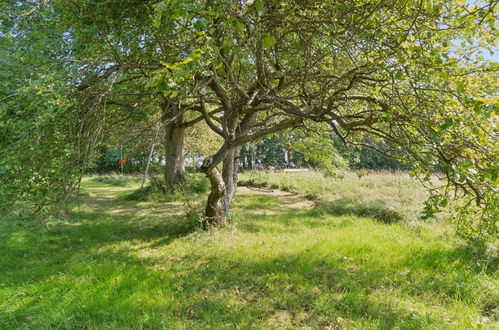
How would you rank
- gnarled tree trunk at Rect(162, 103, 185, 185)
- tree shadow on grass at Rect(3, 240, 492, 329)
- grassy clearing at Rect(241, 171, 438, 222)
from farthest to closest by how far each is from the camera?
1. gnarled tree trunk at Rect(162, 103, 185, 185)
2. grassy clearing at Rect(241, 171, 438, 222)
3. tree shadow on grass at Rect(3, 240, 492, 329)

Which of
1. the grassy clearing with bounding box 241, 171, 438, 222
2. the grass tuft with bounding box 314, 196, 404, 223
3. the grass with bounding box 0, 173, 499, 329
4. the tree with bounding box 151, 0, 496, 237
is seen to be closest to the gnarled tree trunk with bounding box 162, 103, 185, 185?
the grass with bounding box 0, 173, 499, 329

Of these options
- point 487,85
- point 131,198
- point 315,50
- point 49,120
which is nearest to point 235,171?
point 315,50

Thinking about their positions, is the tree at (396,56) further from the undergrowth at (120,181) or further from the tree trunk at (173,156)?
the undergrowth at (120,181)

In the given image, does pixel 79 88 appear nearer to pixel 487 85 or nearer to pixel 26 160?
pixel 26 160

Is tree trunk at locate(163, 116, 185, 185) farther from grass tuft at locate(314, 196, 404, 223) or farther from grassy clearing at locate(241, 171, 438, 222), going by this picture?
grass tuft at locate(314, 196, 404, 223)

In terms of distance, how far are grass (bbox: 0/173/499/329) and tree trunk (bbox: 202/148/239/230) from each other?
31cm

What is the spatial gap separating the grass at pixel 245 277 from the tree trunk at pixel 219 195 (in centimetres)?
31

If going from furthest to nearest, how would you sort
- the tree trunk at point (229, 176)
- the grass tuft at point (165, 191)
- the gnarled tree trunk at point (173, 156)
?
1. the gnarled tree trunk at point (173, 156)
2. the grass tuft at point (165, 191)
3. the tree trunk at point (229, 176)

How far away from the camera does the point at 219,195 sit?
6957 millimetres

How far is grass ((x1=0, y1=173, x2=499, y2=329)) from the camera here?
3.46m

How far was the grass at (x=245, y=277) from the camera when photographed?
3.46m

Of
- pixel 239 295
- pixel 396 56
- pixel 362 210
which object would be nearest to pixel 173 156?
pixel 362 210

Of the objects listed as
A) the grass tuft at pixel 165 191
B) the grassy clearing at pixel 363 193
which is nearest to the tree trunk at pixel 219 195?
the grassy clearing at pixel 363 193

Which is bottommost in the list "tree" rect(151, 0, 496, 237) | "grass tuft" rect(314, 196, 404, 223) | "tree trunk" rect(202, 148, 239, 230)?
"grass tuft" rect(314, 196, 404, 223)
